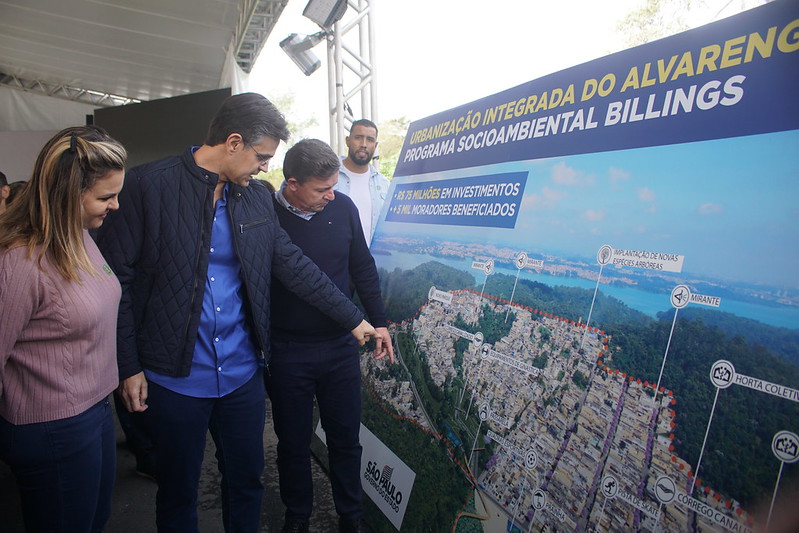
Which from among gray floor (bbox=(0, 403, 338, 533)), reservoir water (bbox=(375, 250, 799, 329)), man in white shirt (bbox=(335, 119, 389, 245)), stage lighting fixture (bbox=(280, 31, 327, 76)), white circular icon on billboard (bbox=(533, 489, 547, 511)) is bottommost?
gray floor (bbox=(0, 403, 338, 533))

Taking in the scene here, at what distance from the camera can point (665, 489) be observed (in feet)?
3.44

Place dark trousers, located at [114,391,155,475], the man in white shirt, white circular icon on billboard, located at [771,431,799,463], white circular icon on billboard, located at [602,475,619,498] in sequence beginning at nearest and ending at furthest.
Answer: white circular icon on billboard, located at [771,431,799,463]
white circular icon on billboard, located at [602,475,619,498]
dark trousers, located at [114,391,155,475]
the man in white shirt

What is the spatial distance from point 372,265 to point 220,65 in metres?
7.44

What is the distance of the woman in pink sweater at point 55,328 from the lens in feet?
3.99

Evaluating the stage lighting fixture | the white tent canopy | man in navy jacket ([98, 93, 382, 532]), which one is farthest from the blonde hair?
the white tent canopy

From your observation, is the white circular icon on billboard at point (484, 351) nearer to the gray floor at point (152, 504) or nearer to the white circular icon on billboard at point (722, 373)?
the white circular icon on billboard at point (722, 373)

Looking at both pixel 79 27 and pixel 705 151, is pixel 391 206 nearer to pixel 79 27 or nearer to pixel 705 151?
pixel 705 151

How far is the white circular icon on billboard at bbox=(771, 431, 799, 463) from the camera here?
883mm

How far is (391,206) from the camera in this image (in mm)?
2594

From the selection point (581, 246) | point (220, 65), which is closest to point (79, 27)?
point (220, 65)

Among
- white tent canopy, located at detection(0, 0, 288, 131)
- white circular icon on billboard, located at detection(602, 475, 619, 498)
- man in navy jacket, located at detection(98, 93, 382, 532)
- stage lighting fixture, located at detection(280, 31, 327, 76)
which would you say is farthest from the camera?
white tent canopy, located at detection(0, 0, 288, 131)

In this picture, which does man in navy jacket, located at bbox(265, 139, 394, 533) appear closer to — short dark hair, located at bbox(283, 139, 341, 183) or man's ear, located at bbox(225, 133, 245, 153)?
short dark hair, located at bbox(283, 139, 341, 183)

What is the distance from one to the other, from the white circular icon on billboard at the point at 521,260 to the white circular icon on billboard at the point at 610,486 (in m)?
0.65

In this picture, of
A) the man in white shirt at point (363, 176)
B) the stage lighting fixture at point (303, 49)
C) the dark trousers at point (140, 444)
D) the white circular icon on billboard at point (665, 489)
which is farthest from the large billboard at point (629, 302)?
the stage lighting fixture at point (303, 49)
